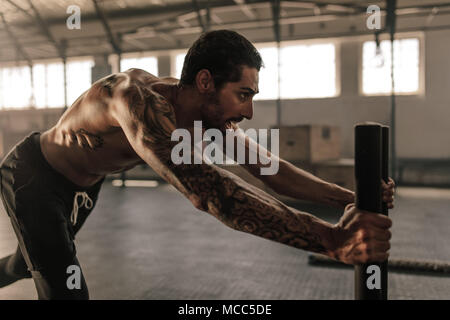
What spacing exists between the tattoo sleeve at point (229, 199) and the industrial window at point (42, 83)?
1037 cm

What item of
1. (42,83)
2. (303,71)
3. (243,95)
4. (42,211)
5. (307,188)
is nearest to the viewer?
(243,95)

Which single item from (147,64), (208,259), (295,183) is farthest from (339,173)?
(147,64)

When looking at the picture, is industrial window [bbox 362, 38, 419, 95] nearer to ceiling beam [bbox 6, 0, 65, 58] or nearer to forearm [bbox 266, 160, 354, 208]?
ceiling beam [bbox 6, 0, 65, 58]

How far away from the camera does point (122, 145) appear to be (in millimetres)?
1351

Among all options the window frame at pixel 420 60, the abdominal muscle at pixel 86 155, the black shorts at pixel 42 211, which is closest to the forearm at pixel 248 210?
the abdominal muscle at pixel 86 155

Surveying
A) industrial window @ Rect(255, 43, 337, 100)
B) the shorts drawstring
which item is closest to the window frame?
industrial window @ Rect(255, 43, 337, 100)

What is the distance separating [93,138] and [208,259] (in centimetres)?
197

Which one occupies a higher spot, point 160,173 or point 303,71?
point 303,71

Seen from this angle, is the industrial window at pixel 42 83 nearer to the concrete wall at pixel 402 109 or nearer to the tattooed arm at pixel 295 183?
the concrete wall at pixel 402 109

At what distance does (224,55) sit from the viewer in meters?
1.05

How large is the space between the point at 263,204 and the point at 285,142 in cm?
476

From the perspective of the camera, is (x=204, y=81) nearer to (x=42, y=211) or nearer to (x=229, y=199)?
(x=229, y=199)

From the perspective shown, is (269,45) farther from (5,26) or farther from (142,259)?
(142,259)

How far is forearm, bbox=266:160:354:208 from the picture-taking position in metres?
1.25
